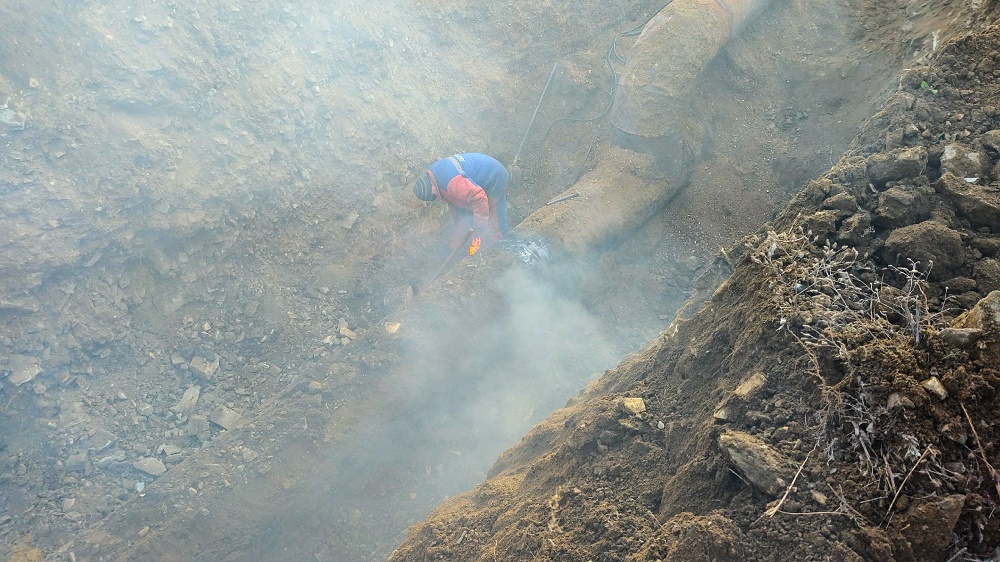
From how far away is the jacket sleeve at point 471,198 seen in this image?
5293mm

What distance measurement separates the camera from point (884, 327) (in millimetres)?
2078

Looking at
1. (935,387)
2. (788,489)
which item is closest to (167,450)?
(788,489)

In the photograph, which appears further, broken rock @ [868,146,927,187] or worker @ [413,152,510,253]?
worker @ [413,152,510,253]

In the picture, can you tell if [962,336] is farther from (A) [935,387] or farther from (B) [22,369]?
(B) [22,369]

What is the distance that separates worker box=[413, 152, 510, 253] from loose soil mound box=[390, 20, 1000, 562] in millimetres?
2529

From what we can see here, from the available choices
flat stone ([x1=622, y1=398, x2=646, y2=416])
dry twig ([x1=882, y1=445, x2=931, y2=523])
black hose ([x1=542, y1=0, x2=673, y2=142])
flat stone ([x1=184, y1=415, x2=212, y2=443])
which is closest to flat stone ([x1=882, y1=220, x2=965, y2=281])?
dry twig ([x1=882, y1=445, x2=931, y2=523])

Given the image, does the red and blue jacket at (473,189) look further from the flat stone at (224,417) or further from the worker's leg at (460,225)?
the flat stone at (224,417)

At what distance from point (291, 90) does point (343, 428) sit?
3.74 metres

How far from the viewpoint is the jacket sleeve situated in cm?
529

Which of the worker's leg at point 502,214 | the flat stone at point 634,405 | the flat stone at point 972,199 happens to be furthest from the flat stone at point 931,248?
the worker's leg at point 502,214

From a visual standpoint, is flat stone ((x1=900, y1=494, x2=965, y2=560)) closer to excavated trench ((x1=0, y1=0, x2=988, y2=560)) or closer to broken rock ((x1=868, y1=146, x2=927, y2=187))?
broken rock ((x1=868, y1=146, x2=927, y2=187))

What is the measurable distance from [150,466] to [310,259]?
239 cm

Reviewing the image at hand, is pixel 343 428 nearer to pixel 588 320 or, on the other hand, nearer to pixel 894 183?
pixel 588 320

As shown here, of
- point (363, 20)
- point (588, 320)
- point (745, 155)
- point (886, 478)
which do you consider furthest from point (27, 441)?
point (745, 155)
